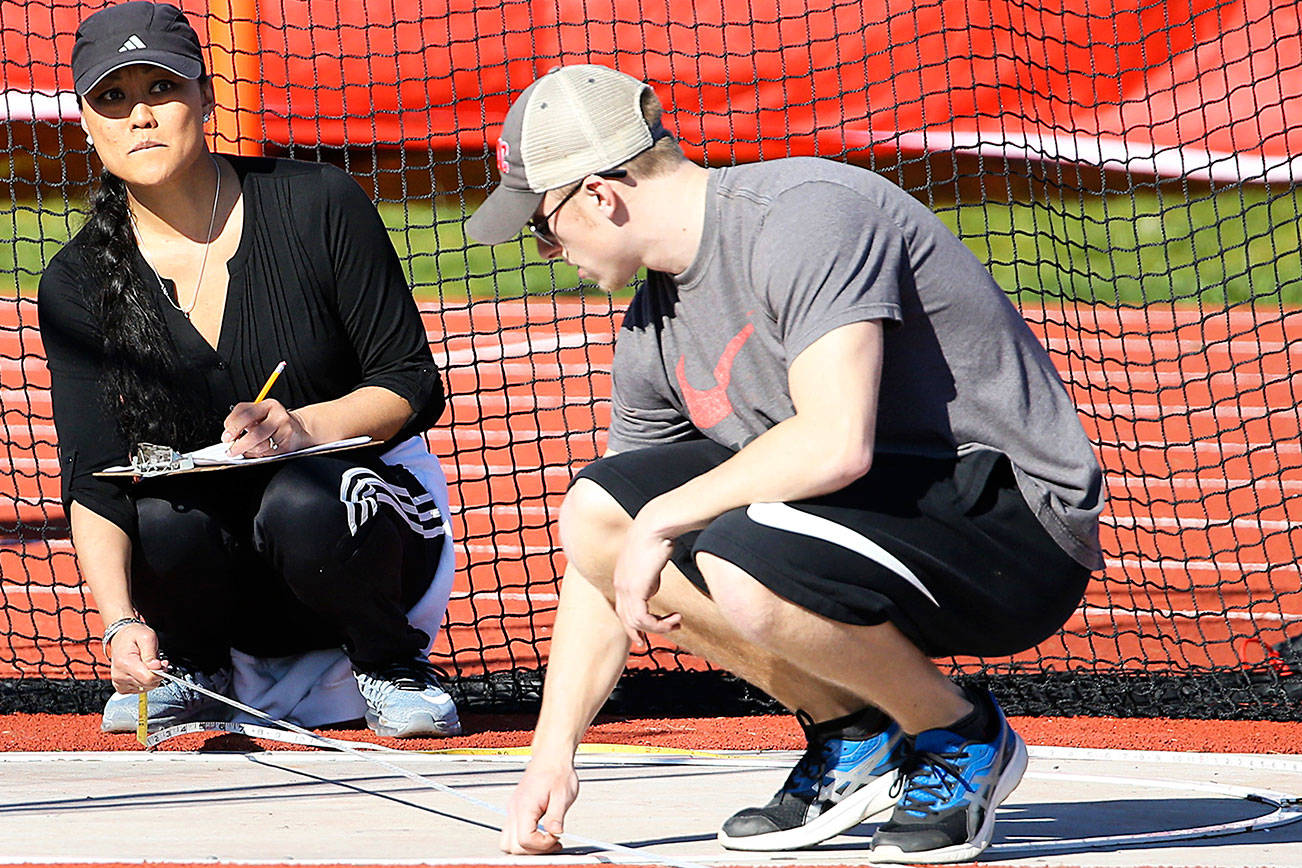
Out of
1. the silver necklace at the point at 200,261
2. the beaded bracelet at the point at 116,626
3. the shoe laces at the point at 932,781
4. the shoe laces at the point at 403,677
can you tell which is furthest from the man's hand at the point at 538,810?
the silver necklace at the point at 200,261

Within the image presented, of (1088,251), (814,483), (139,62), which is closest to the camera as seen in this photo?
(814,483)

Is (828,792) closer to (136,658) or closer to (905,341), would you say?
(905,341)

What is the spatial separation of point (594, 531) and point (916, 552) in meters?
0.46

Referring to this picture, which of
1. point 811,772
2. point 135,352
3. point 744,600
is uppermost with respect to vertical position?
point 135,352

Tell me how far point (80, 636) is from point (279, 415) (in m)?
2.02

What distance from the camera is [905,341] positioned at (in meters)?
2.28

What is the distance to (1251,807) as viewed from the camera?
2.72 meters

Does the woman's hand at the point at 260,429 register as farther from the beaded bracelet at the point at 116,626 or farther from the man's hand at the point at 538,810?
the man's hand at the point at 538,810

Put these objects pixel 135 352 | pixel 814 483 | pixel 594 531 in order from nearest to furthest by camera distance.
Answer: pixel 814 483
pixel 594 531
pixel 135 352

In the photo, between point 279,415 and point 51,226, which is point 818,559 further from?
point 51,226

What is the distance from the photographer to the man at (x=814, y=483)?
2.16 m

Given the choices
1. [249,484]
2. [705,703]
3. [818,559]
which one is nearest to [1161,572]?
[705,703]

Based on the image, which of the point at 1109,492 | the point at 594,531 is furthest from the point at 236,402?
the point at 1109,492

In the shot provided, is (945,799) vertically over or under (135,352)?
under
